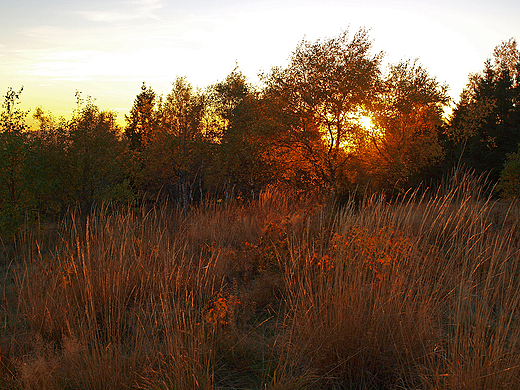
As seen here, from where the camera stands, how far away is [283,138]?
15.5m

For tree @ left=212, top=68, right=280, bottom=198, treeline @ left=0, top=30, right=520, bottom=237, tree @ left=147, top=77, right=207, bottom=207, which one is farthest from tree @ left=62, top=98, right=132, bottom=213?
tree @ left=147, top=77, right=207, bottom=207

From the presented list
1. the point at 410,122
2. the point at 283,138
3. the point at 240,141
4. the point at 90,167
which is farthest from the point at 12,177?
the point at 410,122

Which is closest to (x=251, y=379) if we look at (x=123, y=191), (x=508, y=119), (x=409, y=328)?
(x=409, y=328)

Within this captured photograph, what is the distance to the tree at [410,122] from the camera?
2403 centimetres

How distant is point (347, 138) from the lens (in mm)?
15516

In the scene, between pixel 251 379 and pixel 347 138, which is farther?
pixel 347 138

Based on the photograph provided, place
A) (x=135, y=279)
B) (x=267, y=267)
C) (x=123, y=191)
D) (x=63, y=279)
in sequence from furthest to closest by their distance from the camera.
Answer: (x=123, y=191) → (x=267, y=267) → (x=135, y=279) → (x=63, y=279)

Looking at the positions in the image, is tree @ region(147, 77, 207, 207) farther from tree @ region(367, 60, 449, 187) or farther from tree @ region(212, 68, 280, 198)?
tree @ region(367, 60, 449, 187)

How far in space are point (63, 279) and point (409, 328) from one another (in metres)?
3.11

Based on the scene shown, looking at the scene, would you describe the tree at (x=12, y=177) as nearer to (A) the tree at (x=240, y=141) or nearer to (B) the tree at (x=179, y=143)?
(A) the tree at (x=240, y=141)

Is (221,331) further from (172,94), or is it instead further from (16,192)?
(172,94)

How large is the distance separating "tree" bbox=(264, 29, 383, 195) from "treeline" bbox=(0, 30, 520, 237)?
42 millimetres

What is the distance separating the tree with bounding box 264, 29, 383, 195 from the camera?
15164 mm

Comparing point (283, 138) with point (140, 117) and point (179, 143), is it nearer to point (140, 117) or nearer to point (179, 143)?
point (179, 143)
